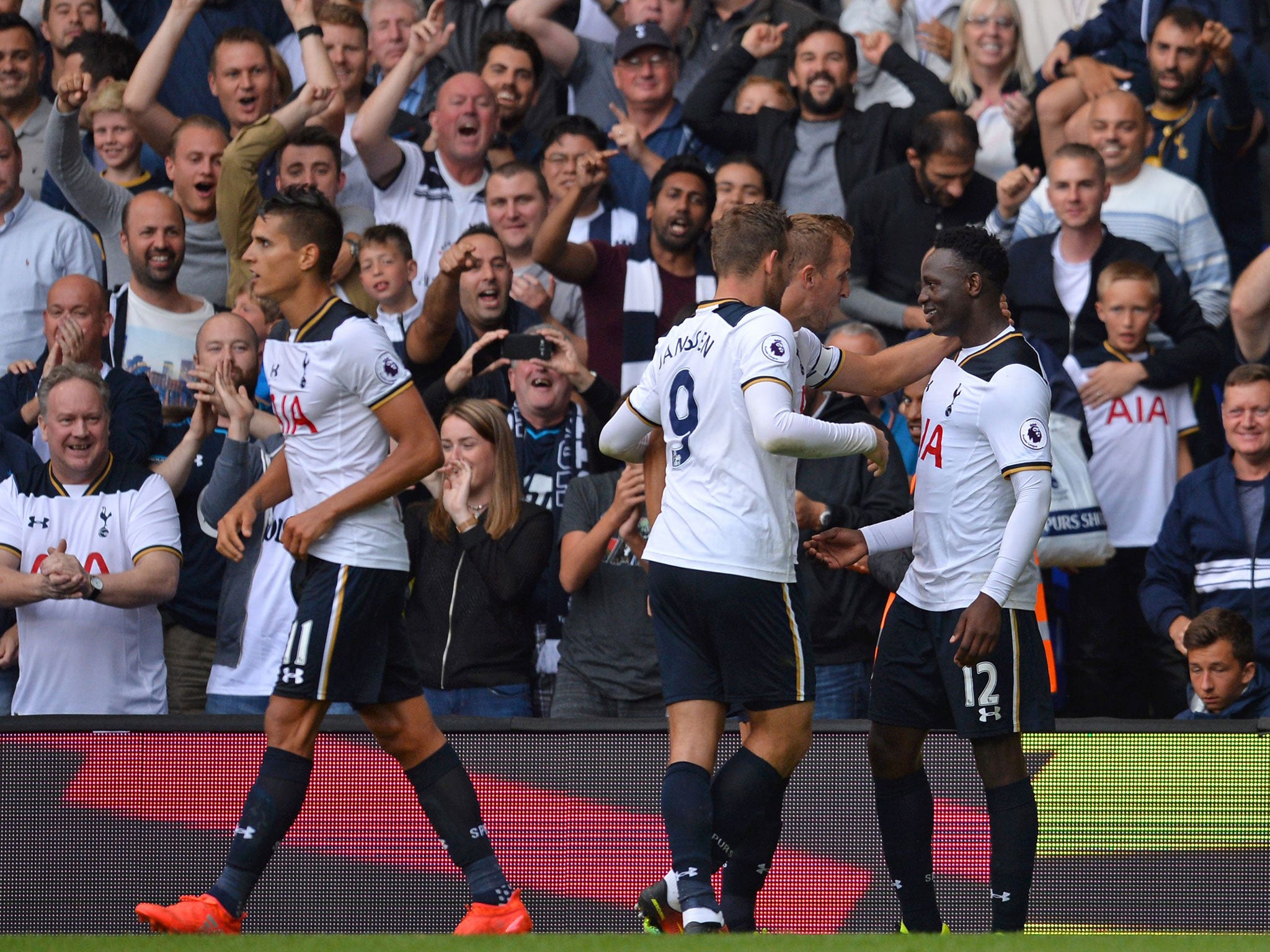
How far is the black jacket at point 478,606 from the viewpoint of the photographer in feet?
22.9

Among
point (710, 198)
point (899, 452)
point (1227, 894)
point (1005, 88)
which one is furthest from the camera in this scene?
point (1005, 88)

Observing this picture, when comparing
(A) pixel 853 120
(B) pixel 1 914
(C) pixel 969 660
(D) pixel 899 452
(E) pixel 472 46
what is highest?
(E) pixel 472 46

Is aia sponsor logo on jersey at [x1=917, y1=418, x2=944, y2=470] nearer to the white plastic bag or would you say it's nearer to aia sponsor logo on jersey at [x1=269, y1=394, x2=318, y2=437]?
aia sponsor logo on jersey at [x1=269, y1=394, x2=318, y2=437]

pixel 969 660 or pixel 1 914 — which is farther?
pixel 1 914

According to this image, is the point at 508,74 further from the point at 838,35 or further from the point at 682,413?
the point at 682,413

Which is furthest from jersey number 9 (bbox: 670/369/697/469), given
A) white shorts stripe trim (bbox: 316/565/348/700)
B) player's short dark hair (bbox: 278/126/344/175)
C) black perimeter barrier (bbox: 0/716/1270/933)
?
player's short dark hair (bbox: 278/126/344/175)

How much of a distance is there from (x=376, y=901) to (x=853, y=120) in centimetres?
541

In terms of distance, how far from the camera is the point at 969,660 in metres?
4.87

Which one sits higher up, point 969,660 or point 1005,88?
point 1005,88

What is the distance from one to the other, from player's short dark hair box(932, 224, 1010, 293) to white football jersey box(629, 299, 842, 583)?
0.62m

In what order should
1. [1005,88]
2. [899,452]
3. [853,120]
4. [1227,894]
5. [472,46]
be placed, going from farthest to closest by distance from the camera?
1. [472,46]
2. [1005,88]
3. [853,120]
4. [899,452]
5. [1227,894]

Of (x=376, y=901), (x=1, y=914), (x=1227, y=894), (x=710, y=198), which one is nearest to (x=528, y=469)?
(x=710, y=198)

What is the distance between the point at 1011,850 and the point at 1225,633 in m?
2.13

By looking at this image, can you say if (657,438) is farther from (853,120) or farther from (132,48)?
(132,48)
